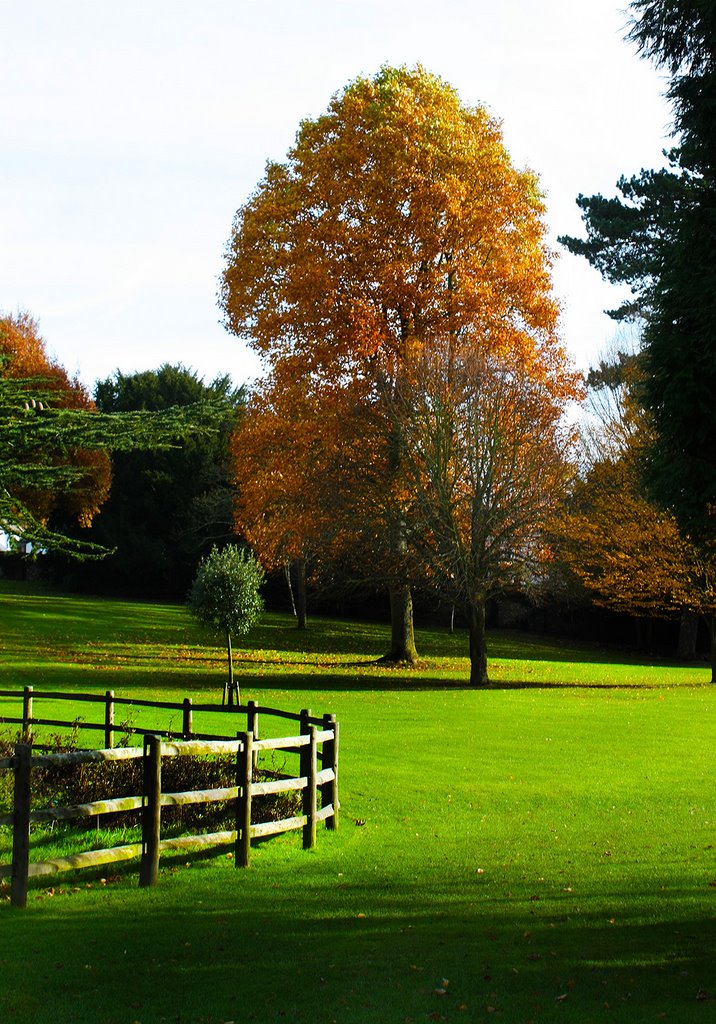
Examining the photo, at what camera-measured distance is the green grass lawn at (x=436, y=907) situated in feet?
22.6

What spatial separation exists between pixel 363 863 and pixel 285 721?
10.9m

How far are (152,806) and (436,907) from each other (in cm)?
278

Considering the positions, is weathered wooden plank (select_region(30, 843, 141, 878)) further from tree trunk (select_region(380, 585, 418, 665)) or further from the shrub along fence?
tree trunk (select_region(380, 585, 418, 665))

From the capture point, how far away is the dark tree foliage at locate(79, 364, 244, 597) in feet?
188

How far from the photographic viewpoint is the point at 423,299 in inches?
1281

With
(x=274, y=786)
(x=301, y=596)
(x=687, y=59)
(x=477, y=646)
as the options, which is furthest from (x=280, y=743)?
(x=301, y=596)

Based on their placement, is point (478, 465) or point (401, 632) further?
point (401, 632)

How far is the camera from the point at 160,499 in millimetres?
59062

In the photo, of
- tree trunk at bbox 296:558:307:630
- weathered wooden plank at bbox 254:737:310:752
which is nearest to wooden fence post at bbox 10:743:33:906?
weathered wooden plank at bbox 254:737:310:752

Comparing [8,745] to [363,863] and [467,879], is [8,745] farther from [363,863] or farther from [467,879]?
[467,879]

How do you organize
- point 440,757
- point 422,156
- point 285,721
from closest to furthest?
Result: point 440,757 → point 285,721 → point 422,156

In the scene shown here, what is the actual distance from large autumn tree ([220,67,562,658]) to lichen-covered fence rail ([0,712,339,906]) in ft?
67.3

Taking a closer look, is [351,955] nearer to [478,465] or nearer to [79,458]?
[478,465]

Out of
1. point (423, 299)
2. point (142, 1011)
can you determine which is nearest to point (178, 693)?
point (423, 299)
